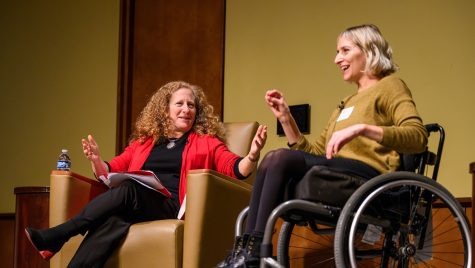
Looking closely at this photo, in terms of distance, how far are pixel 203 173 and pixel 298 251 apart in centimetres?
70

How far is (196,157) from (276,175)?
1.06 meters

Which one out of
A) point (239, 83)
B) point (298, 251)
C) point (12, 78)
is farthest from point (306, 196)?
point (12, 78)

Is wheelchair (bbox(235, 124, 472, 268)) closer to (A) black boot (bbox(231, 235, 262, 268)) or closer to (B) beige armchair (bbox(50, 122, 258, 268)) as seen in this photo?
(A) black boot (bbox(231, 235, 262, 268))

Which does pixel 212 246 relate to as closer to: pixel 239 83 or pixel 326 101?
pixel 326 101

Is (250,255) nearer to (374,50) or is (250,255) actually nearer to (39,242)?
(374,50)

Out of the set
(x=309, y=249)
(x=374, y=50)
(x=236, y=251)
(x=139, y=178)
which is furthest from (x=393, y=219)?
(x=139, y=178)

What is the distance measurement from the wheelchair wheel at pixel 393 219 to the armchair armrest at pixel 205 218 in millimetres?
665

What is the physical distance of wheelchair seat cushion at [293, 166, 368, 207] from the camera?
2178mm

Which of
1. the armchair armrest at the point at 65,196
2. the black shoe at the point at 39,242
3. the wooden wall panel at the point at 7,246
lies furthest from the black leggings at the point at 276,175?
the wooden wall panel at the point at 7,246

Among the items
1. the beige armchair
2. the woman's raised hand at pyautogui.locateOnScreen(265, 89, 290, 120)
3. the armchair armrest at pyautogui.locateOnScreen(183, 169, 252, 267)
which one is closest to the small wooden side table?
the beige armchair

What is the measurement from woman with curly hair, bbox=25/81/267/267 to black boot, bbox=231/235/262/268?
75 centimetres

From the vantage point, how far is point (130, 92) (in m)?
4.44

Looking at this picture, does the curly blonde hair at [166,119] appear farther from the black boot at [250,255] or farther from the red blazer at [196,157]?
the black boot at [250,255]

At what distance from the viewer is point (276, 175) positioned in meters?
2.21
